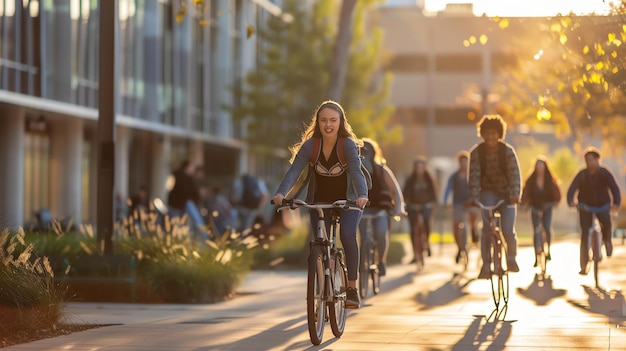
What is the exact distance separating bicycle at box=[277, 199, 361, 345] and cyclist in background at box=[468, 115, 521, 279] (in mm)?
3060

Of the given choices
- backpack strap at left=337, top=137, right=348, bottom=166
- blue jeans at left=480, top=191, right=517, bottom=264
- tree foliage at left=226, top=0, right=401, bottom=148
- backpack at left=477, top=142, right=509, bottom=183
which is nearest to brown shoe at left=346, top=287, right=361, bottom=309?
backpack strap at left=337, top=137, right=348, bottom=166

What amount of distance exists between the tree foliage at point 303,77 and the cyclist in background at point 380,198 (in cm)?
2471

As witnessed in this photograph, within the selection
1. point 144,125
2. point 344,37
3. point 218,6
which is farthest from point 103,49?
point 218,6

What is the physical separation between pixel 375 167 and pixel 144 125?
24040 mm

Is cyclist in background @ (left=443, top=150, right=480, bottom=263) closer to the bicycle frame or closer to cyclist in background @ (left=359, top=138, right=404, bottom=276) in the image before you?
the bicycle frame

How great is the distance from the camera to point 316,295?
10242 millimetres

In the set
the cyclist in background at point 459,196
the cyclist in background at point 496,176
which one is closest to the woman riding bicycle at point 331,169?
the cyclist in background at point 496,176

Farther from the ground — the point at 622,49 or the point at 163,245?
the point at 622,49

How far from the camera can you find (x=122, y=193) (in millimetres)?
38594

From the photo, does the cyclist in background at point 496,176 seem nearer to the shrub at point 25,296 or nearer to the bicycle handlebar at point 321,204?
the bicycle handlebar at point 321,204

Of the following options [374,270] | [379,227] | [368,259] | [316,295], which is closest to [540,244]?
[379,227]

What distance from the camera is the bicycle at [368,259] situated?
15.4 metres

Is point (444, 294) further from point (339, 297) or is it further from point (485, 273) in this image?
point (339, 297)

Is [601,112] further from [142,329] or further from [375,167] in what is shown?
[142,329]
